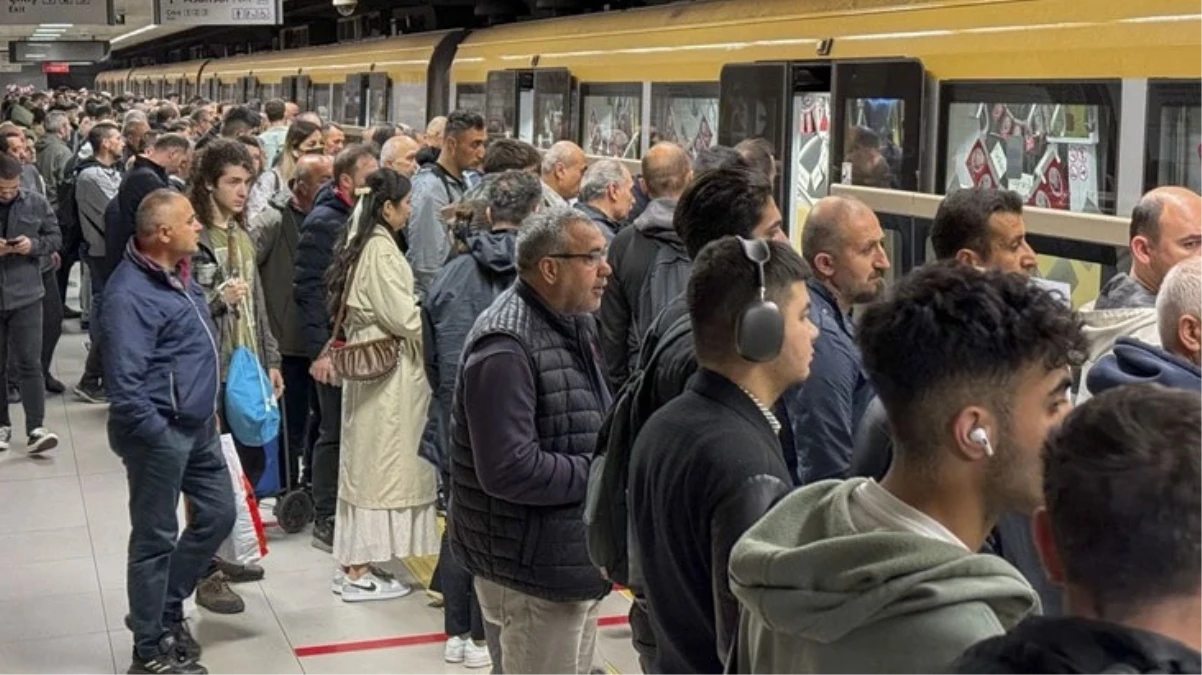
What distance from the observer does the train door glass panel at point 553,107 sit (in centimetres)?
913

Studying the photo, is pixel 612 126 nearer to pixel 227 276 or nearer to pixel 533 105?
pixel 533 105

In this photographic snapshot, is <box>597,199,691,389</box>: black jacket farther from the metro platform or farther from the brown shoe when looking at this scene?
the brown shoe

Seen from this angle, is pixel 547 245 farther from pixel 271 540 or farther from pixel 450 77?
pixel 450 77

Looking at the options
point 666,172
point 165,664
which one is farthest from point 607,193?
point 165,664

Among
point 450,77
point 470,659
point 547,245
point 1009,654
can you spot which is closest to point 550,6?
point 450,77

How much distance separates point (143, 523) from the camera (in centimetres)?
482

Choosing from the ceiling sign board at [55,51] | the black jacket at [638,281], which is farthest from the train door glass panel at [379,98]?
the ceiling sign board at [55,51]

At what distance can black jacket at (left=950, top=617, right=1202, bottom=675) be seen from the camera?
131cm

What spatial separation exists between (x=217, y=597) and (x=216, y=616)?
3.2 inches

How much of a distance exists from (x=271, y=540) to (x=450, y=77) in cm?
615

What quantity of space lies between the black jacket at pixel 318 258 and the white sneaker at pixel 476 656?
5.42 feet

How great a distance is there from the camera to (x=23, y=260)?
26.6ft

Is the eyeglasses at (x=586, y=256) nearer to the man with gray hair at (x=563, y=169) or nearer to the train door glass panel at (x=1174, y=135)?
the train door glass panel at (x=1174, y=135)

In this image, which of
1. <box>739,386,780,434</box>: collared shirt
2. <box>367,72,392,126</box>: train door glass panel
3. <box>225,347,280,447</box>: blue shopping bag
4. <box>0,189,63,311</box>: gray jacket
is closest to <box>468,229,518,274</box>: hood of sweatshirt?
<box>225,347,280,447</box>: blue shopping bag
